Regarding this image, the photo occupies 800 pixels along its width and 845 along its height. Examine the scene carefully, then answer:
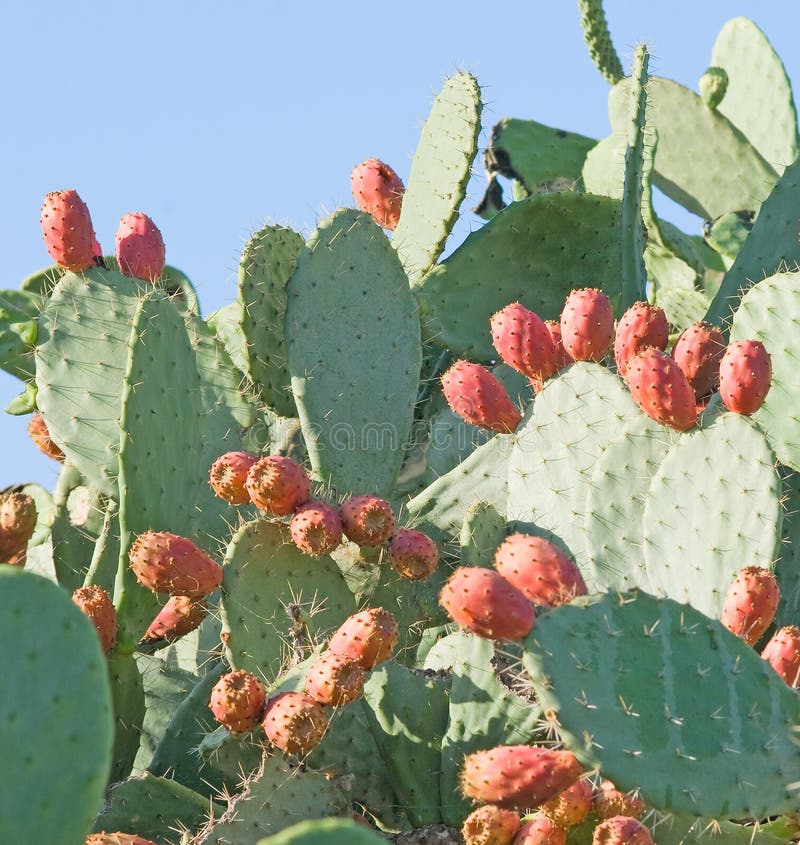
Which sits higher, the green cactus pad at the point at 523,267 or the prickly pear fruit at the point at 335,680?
the green cactus pad at the point at 523,267

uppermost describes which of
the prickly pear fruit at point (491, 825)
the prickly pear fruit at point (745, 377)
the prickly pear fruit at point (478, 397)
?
the prickly pear fruit at point (745, 377)

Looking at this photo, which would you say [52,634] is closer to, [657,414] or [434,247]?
[657,414]

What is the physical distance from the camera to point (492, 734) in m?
2.41

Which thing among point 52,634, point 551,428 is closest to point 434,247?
point 551,428

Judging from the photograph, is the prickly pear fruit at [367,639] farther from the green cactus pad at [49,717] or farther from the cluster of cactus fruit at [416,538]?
the green cactus pad at [49,717]

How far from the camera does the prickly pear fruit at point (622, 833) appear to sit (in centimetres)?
207

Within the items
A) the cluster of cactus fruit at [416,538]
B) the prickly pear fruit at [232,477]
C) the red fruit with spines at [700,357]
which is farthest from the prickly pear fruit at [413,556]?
the red fruit with spines at [700,357]

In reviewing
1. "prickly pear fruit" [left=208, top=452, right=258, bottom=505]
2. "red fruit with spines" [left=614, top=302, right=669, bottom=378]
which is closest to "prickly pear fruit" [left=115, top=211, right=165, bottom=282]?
"prickly pear fruit" [left=208, top=452, right=258, bottom=505]

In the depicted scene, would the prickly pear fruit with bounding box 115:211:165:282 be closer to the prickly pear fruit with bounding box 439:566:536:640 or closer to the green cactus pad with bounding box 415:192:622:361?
the green cactus pad with bounding box 415:192:622:361

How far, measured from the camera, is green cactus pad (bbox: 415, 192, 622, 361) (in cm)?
359

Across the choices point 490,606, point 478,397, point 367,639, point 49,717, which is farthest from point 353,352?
point 49,717

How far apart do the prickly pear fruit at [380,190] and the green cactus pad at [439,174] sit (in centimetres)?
8

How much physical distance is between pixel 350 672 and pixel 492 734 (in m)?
0.28

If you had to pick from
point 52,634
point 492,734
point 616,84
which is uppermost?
point 616,84
